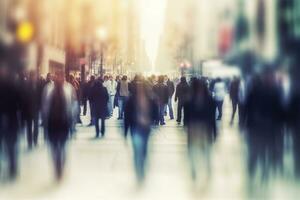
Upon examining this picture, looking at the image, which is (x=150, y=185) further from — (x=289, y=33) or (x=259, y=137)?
(x=289, y=33)

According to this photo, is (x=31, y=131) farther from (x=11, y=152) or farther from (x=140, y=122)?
(x=140, y=122)

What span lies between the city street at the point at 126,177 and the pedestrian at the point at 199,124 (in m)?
0.31

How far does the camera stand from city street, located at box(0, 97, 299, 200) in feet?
31.2

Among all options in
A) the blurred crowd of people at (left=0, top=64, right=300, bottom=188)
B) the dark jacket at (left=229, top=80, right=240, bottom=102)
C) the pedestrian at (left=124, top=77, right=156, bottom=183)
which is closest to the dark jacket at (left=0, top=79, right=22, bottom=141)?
the blurred crowd of people at (left=0, top=64, right=300, bottom=188)

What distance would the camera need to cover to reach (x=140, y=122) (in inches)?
429

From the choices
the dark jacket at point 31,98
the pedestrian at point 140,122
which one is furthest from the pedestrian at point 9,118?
the pedestrian at point 140,122

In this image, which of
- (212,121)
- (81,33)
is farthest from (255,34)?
(81,33)

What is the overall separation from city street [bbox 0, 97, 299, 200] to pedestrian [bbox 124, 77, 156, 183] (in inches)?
12.2

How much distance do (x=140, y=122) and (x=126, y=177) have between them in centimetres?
101

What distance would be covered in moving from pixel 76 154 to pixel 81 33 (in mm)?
34419

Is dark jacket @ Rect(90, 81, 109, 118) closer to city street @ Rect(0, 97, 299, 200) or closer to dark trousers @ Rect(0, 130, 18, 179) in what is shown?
city street @ Rect(0, 97, 299, 200)

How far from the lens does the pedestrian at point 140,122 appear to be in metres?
10.8

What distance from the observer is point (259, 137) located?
405 inches

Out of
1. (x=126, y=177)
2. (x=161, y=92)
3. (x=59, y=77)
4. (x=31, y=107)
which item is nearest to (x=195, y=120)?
(x=126, y=177)
